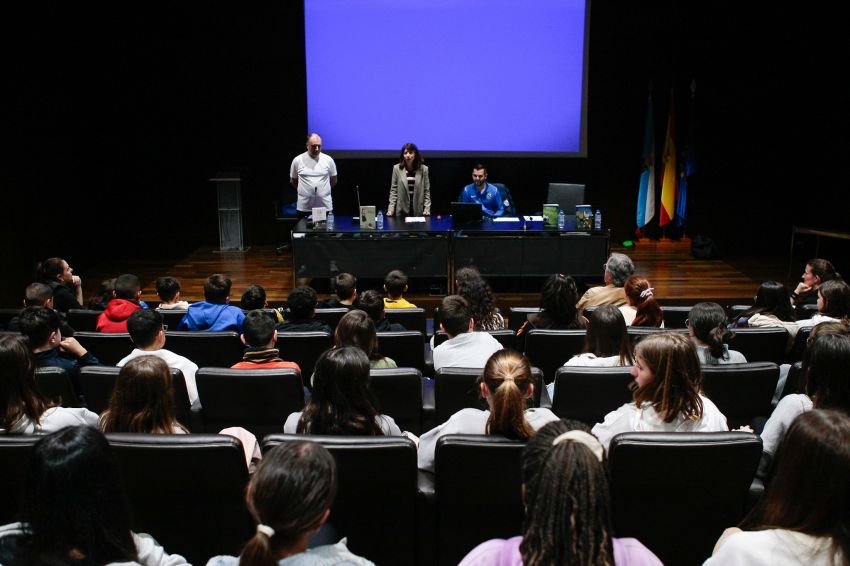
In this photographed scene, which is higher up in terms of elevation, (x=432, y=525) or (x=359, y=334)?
(x=359, y=334)

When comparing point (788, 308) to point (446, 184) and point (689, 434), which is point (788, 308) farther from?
point (446, 184)

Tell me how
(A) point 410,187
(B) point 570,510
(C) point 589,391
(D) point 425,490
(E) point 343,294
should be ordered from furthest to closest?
(A) point 410,187, (E) point 343,294, (C) point 589,391, (D) point 425,490, (B) point 570,510

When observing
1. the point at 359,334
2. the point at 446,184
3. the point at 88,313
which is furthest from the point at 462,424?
the point at 446,184

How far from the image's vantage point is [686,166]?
9.23 meters

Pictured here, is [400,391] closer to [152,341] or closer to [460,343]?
[460,343]

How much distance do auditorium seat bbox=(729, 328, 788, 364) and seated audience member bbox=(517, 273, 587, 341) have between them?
0.79 m

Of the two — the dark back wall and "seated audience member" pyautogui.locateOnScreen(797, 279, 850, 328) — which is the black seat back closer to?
"seated audience member" pyautogui.locateOnScreen(797, 279, 850, 328)

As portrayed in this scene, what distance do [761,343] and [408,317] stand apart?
191 cm

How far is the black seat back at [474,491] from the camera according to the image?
2.32 metres

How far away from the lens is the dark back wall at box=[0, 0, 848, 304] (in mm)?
8867

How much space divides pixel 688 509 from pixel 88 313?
3.55 metres

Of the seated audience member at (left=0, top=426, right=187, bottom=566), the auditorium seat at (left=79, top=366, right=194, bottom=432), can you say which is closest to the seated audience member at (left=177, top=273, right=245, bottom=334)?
the auditorium seat at (left=79, top=366, right=194, bottom=432)

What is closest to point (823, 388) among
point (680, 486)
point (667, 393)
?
point (667, 393)

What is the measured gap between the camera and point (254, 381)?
3.10 m
